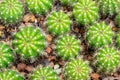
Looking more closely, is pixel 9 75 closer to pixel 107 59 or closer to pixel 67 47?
pixel 67 47

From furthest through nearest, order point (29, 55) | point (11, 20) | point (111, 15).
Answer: point (111, 15) → point (11, 20) → point (29, 55)

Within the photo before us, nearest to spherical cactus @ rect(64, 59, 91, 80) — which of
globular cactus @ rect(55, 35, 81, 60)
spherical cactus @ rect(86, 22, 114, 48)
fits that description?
globular cactus @ rect(55, 35, 81, 60)

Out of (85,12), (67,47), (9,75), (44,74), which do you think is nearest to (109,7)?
(85,12)

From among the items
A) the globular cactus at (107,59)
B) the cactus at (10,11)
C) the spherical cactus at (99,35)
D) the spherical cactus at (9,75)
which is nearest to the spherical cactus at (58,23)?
the spherical cactus at (99,35)

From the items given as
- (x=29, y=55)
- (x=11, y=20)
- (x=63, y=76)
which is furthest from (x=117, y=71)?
(x=11, y=20)

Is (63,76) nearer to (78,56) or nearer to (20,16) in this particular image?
(78,56)

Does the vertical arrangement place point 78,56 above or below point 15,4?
below
